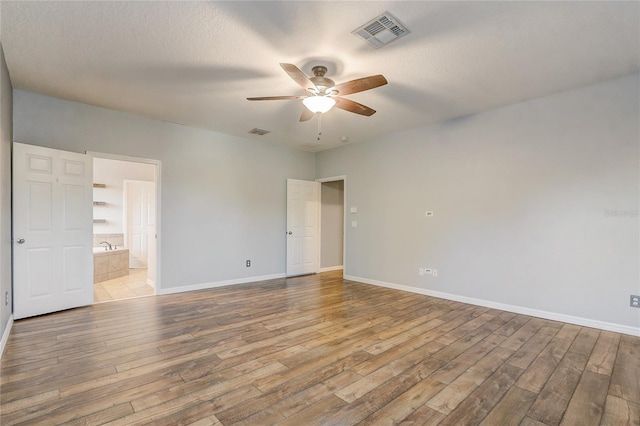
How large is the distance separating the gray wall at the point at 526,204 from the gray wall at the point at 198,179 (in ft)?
7.38

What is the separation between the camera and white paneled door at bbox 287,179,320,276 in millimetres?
6484

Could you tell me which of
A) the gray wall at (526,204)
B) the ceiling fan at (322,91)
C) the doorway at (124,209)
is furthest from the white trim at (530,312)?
the doorway at (124,209)

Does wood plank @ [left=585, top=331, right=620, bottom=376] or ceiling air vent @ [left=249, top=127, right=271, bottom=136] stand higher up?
ceiling air vent @ [left=249, top=127, right=271, bottom=136]

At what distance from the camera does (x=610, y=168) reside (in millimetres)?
3412

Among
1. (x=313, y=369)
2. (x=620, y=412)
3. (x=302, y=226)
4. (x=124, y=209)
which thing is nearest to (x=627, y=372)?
(x=620, y=412)

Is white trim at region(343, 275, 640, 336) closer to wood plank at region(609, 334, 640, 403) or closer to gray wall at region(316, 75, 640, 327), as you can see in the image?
gray wall at region(316, 75, 640, 327)

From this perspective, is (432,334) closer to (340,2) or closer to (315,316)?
(315,316)

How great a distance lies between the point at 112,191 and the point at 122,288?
10.6ft

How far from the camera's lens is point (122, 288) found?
5355mm

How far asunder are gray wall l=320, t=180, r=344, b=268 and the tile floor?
12.0 ft

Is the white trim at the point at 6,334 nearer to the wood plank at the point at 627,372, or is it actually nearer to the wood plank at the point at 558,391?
the wood plank at the point at 558,391

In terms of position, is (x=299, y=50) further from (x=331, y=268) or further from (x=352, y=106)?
(x=331, y=268)

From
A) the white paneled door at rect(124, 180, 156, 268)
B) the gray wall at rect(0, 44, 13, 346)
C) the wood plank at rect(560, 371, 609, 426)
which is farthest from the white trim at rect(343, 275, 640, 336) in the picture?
the white paneled door at rect(124, 180, 156, 268)

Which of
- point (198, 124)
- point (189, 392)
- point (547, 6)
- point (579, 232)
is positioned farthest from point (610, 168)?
point (198, 124)
